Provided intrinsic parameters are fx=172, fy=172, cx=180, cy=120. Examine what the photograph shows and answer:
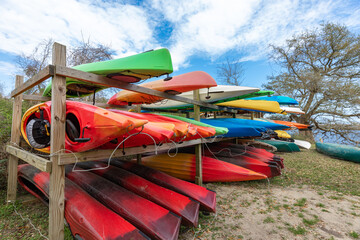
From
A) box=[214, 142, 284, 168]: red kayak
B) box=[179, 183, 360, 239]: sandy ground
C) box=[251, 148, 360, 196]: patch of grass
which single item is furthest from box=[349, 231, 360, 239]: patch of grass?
box=[214, 142, 284, 168]: red kayak

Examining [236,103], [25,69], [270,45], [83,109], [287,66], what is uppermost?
[270,45]

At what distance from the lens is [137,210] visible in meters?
2.00

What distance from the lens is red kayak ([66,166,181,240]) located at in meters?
1.80

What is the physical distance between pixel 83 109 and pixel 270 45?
55.8 ft

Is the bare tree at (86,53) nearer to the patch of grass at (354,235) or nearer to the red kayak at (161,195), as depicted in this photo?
the red kayak at (161,195)

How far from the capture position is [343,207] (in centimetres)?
282

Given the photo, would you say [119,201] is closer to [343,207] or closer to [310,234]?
[310,234]

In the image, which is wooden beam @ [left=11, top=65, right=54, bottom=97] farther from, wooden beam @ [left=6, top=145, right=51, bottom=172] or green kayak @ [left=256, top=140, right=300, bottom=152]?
green kayak @ [left=256, top=140, right=300, bottom=152]

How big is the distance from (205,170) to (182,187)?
1.34 m

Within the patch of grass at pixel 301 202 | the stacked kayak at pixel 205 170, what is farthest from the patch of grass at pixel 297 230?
the stacked kayak at pixel 205 170

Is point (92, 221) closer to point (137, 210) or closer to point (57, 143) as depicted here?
point (137, 210)

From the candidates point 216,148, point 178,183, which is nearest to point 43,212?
point 178,183

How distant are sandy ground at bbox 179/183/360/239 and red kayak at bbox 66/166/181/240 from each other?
0.37 metres

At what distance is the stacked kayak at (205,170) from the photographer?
3.78m
